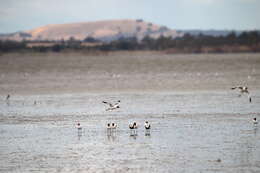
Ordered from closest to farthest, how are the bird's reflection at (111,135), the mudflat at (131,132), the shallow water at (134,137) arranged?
the shallow water at (134,137) → the mudflat at (131,132) → the bird's reflection at (111,135)

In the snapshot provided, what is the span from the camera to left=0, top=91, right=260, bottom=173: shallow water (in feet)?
55.2

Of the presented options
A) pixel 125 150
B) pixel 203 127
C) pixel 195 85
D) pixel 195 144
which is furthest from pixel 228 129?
pixel 195 85

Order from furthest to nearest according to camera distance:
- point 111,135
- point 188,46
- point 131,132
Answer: point 188,46 → point 131,132 → point 111,135

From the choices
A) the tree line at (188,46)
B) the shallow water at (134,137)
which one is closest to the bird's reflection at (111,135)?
the shallow water at (134,137)

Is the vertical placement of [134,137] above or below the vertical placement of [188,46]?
above

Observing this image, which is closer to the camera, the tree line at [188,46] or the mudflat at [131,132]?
the mudflat at [131,132]

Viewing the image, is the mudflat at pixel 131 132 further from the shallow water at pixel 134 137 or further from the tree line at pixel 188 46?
the tree line at pixel 188 46

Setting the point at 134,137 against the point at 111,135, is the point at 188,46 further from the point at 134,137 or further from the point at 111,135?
the point at 134,137

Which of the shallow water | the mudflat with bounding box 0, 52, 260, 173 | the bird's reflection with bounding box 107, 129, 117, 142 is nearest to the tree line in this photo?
the mudflat with bounding box 0, 52, 260, 173

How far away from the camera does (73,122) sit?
83.1 feet

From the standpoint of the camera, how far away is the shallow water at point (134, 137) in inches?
662

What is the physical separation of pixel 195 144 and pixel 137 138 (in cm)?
251

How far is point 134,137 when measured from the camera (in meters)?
21.2

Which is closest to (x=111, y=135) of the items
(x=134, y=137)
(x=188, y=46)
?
(x=134, y=137)
